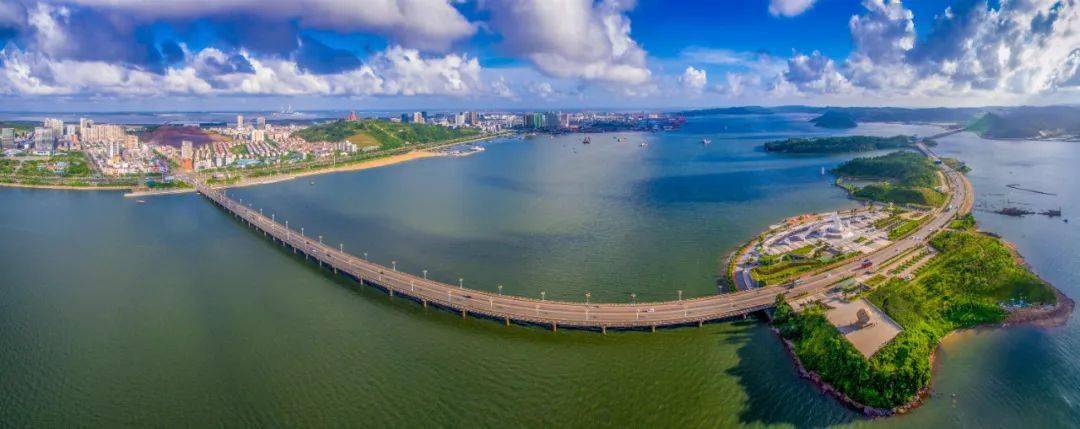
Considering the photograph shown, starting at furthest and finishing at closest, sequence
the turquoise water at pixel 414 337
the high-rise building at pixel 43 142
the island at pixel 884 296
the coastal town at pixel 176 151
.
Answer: the high-rise building at pixel 43 142, the coastal town at pixel 176 151, the island at pixel 884 296, the turquoise water at pixel 414 337

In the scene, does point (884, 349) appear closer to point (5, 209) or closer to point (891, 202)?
point (891, 202)

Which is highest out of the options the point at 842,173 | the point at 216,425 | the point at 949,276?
the point at 842,173

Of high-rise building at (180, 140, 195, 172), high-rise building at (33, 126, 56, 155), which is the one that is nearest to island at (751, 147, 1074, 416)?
high-rise building at (180, 140, 195, 172)

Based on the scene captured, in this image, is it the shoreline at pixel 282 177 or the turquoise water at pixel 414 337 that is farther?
the shoreline at pixel 282 177

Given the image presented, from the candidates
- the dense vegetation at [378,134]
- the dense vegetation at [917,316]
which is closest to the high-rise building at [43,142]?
the dense vegetation at [378,134]

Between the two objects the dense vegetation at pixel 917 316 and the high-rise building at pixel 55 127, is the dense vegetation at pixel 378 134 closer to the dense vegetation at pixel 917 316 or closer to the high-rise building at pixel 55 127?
the high-rise building at pixel 55 127

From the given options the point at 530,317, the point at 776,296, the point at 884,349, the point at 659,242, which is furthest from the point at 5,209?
the point at 884,349

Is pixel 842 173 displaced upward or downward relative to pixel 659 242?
upward
